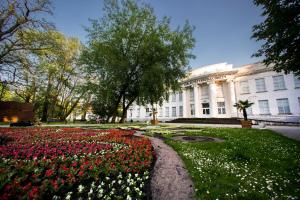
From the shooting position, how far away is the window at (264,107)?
98.0 feet

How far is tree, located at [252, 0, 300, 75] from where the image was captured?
7832 millimetres

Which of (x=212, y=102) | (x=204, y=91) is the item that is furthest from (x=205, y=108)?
(x=204, y=91)

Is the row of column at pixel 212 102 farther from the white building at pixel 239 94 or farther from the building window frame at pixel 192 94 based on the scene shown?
the building window frame at pixel 192 94

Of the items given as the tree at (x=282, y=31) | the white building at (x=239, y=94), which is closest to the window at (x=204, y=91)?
the white building at (x=239, y=94)

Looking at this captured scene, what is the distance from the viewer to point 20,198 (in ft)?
8.03

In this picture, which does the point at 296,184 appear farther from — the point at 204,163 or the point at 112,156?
the point at 112,156

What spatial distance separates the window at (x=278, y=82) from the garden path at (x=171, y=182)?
3259 cm

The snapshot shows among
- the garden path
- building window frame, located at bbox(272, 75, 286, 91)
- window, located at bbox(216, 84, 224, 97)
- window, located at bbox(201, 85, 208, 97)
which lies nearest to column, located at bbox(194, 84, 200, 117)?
window, located at bbox(201, 85, 208, 97)

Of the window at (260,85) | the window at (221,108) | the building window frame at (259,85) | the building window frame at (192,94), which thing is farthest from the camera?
the building window frame at (192,94)

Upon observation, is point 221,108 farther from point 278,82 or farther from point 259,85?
point 278,82

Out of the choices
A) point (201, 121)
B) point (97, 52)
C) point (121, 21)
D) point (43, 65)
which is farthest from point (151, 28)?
point (201, 121)

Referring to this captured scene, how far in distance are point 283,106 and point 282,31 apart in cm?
2619

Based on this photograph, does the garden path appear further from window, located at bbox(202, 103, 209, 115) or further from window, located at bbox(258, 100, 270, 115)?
window, located at bbox(202, 103, 209, 115)

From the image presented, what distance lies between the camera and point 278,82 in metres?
28.9
